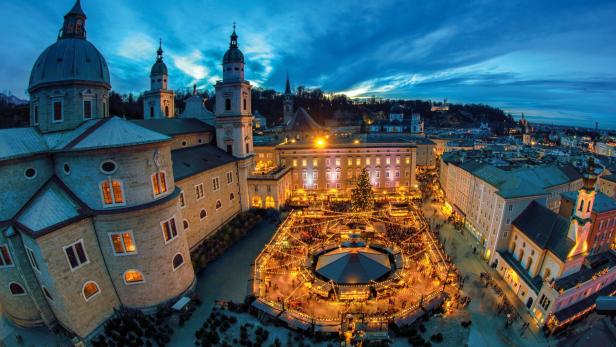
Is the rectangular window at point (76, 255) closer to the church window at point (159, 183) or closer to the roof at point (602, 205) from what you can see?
the church window at point (159, 183)

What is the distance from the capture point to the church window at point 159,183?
63.3 ft

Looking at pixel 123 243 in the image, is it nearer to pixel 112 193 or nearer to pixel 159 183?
pixel 112 193

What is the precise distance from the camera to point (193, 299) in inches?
810

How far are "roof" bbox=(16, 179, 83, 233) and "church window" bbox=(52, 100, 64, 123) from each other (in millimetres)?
4667

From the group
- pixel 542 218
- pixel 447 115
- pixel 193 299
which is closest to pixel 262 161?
pixel 193 299

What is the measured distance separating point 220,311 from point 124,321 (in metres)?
5.75

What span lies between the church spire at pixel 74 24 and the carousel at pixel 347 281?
22744 millimetres

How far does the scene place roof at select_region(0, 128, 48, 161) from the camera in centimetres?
1650

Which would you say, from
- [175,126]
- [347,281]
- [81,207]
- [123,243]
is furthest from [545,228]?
[175,126]

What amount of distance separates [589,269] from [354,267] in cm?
1699

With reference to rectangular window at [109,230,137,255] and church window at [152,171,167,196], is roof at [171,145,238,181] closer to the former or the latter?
church window at [152,171,167,196]

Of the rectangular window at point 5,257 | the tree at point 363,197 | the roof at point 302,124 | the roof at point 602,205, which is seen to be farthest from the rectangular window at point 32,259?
the roof at point 302,124

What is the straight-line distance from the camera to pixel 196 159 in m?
30.7

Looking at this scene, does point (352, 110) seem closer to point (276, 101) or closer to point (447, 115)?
point (276, 101)
